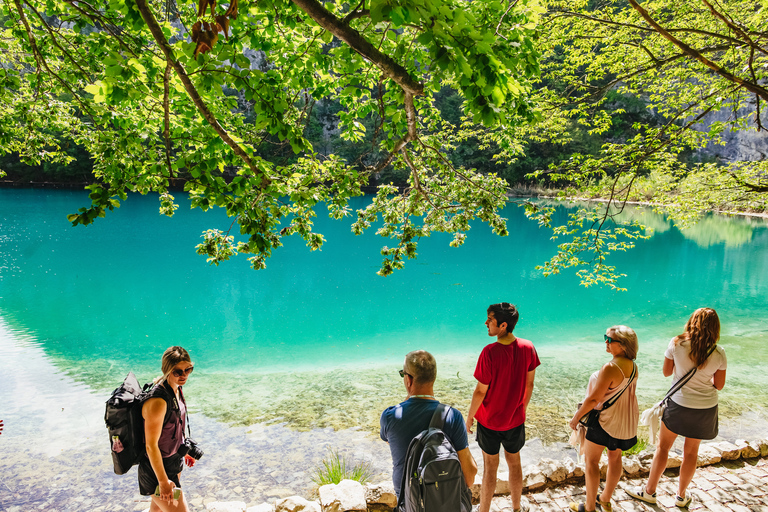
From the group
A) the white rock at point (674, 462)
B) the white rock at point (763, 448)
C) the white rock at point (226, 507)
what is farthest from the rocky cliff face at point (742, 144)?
the white rock at point (226, 507)

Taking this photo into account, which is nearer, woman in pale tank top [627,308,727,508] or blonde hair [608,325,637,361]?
blonde hair [608,325,637,361]

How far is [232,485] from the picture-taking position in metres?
3.86

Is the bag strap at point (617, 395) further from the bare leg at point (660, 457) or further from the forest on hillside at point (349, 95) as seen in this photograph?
the forest on hillside at point (349, 95)

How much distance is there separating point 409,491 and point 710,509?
254cm

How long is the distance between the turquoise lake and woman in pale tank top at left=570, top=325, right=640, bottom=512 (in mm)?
1934

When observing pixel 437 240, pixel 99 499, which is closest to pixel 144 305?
pixel 99 499

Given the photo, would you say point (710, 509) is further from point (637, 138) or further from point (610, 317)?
point (610, 317)

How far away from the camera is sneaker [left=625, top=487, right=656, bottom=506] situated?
3002 millimetres

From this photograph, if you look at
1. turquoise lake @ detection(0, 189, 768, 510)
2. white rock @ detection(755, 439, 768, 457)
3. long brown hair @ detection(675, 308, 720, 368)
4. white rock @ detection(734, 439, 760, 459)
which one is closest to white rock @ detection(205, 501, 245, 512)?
turquoise lake @ detection(0, 189, 768, 510)

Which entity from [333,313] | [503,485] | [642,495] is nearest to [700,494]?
[642,495]

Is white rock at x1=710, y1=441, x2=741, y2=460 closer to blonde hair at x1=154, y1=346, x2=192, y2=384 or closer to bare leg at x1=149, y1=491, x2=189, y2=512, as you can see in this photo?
bare leg at x1=149, y1=491, x2=189, y2=512

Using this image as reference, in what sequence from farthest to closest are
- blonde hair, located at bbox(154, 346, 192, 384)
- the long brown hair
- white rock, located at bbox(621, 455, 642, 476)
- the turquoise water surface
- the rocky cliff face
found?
the rocky cliff face < the turquoise water surface < white rock, located at bbox(621, 455, 642, 476) < the long brown hair < blonde hair, located at bbox(154, 346, 192, 384)

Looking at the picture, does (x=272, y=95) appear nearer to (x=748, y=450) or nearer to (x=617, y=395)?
(x=617, y=395)

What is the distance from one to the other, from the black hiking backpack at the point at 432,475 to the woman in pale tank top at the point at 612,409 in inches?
51.7
